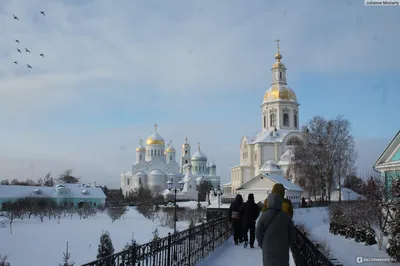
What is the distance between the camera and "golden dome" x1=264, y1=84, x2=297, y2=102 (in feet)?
200

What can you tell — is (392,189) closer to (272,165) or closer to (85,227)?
(85,227)

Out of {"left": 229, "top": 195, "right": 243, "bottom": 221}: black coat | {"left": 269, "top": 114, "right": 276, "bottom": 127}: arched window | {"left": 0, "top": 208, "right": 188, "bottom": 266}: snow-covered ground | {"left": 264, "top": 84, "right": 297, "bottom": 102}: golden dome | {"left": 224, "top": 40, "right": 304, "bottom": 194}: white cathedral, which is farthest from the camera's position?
{"left": 269, "top": 114, "right": 276, "bottom": 127}: arched window

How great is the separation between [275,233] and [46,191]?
A: 55056 mm

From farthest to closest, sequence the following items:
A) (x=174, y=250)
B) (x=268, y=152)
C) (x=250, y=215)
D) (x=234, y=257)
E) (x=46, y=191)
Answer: (x=268, y=152), (x=46, y=191), (x=250, y=215), (x=234, y=257), (x=174, y=250)

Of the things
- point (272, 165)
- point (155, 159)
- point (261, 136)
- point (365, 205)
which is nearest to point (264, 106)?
point (261, 136)

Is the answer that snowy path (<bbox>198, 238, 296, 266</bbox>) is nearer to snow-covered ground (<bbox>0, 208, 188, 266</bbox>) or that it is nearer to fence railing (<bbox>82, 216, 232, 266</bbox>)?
fence railing (<bbox>82, 216, 232, 266</bbox>)

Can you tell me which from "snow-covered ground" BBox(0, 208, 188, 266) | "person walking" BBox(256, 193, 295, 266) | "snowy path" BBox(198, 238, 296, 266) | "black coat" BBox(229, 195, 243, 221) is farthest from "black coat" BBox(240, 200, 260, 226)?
"snow-covered ground" BBox(0, 208, 188, 266)

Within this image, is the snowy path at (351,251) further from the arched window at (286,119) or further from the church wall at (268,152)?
the arched window at (286,119)

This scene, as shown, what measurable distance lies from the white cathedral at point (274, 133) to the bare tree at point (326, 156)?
14540 millimetres

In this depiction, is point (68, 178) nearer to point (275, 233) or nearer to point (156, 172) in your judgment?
point (156, 172)

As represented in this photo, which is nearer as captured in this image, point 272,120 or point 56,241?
point 56,241

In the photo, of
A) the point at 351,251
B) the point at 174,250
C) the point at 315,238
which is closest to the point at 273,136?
the point at 315,238

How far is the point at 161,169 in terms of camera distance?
286 feet

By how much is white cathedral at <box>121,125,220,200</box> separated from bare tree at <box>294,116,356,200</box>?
42283mm
